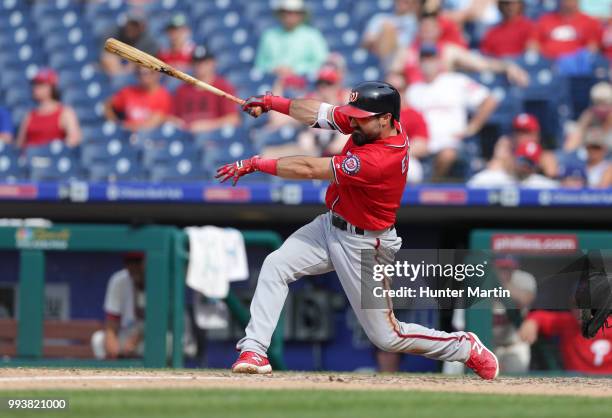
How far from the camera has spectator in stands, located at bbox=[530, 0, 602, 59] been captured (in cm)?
1108

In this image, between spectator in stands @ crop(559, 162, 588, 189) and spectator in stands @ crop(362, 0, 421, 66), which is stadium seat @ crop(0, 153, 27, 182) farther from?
spectator in stands @ crop(559, 162, 588, 189)

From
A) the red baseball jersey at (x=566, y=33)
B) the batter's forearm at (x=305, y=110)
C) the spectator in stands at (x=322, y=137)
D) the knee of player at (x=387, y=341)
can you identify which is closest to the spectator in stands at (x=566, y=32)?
the red baseball jersey at (x=566, y=33)

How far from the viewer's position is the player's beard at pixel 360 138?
242 inches

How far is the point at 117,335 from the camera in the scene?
853cm

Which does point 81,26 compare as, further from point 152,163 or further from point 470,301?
point 470,301

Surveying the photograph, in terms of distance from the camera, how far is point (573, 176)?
9.45 m

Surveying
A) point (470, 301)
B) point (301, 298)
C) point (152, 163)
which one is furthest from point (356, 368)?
point (152, 163)

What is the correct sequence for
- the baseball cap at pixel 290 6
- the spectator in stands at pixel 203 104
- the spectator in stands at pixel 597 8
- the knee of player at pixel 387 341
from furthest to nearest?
the baseball cap at pixel 290 6 → the spectator in stands at pixel 597 8 → the spectator in stands at pixel 203 104 → the knee of player at pixel 387 341

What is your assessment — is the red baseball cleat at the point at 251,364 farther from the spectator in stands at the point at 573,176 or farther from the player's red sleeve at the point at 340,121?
the spectator in stands at the point at 573,176

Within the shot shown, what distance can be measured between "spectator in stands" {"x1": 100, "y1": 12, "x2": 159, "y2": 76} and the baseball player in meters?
6.05

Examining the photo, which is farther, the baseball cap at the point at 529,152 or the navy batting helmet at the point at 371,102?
the baseball cap at the point at 529,152

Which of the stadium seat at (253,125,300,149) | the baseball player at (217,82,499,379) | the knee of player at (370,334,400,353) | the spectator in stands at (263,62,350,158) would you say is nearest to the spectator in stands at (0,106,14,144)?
the stadium seat at (253,125,300,149)

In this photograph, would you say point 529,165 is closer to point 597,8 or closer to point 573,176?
point 573,176

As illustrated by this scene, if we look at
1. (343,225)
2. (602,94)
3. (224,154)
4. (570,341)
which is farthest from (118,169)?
(343,225)
